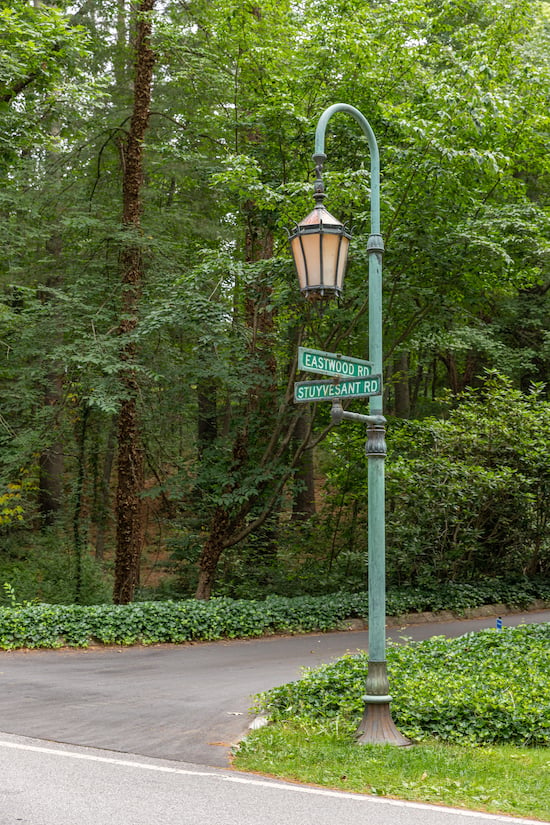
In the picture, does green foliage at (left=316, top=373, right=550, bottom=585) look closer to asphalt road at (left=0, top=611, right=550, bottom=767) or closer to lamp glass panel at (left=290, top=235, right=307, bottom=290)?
asphalt road at (left=0, top=611, right=550, bottom=767)

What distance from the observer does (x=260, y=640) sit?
46.9 feet

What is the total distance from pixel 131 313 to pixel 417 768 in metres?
11.7

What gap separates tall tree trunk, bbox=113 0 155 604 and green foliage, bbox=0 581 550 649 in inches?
90.0

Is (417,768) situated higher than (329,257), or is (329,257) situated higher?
(329,257)

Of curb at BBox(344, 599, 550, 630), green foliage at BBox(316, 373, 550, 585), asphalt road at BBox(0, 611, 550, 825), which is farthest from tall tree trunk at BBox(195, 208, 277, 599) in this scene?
asphalt road at BBox(0, 611, 550, 825)

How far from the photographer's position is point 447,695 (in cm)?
762

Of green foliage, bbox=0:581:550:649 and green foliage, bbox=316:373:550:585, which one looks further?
green foliage, bbox=316:373:550:585

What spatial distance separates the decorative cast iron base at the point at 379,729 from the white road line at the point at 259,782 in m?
1.03

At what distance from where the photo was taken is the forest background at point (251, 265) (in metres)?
14.2

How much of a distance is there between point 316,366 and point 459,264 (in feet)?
28.2

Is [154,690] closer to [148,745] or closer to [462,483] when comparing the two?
[148,745]

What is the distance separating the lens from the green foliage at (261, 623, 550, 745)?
7.15 meters

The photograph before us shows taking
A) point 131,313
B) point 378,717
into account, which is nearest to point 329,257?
point 378,717

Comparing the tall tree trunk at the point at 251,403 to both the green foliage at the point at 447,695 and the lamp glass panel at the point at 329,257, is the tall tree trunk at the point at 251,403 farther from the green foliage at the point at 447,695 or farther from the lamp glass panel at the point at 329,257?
the lamp glass panel at the point at 329,257
